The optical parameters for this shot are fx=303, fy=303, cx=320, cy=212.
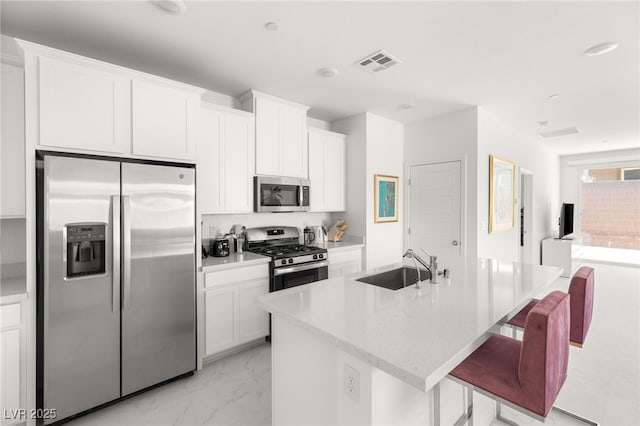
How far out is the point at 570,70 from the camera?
2.91 meters

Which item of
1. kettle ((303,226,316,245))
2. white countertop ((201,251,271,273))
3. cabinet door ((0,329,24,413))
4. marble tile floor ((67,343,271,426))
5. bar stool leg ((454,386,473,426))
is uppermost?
kettle ((303,226,316,245))

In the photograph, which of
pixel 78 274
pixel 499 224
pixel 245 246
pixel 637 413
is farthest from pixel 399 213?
pixel 78 274

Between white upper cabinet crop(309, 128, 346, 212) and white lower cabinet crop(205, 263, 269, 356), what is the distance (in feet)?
4.52

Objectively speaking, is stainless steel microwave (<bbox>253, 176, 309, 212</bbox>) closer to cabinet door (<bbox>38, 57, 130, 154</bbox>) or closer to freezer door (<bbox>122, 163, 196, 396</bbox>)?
freezer door (<bbox>122, 163, 196, 396</bbox>)

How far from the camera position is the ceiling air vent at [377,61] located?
8.52 ft

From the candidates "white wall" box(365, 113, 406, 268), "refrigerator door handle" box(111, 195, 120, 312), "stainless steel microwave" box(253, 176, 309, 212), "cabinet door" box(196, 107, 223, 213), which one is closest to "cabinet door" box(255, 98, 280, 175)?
"stainless steel microwave" box(253, 176, 309, 212)

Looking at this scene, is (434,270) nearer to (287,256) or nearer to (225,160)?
(287,256)

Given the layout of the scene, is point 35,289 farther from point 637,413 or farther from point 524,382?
point 637,413

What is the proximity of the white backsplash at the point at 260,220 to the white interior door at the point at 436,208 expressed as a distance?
1.33 meters

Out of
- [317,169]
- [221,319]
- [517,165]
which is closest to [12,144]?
[221,319]

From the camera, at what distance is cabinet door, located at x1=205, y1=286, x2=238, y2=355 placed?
9.00 feet

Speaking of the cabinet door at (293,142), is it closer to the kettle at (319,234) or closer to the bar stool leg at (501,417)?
the kettle at (319,234)

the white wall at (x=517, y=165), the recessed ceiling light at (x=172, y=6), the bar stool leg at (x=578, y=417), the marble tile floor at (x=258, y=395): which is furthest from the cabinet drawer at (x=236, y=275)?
the white wall at (x=517, y=165)

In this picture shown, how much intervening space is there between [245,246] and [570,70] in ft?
12.4
